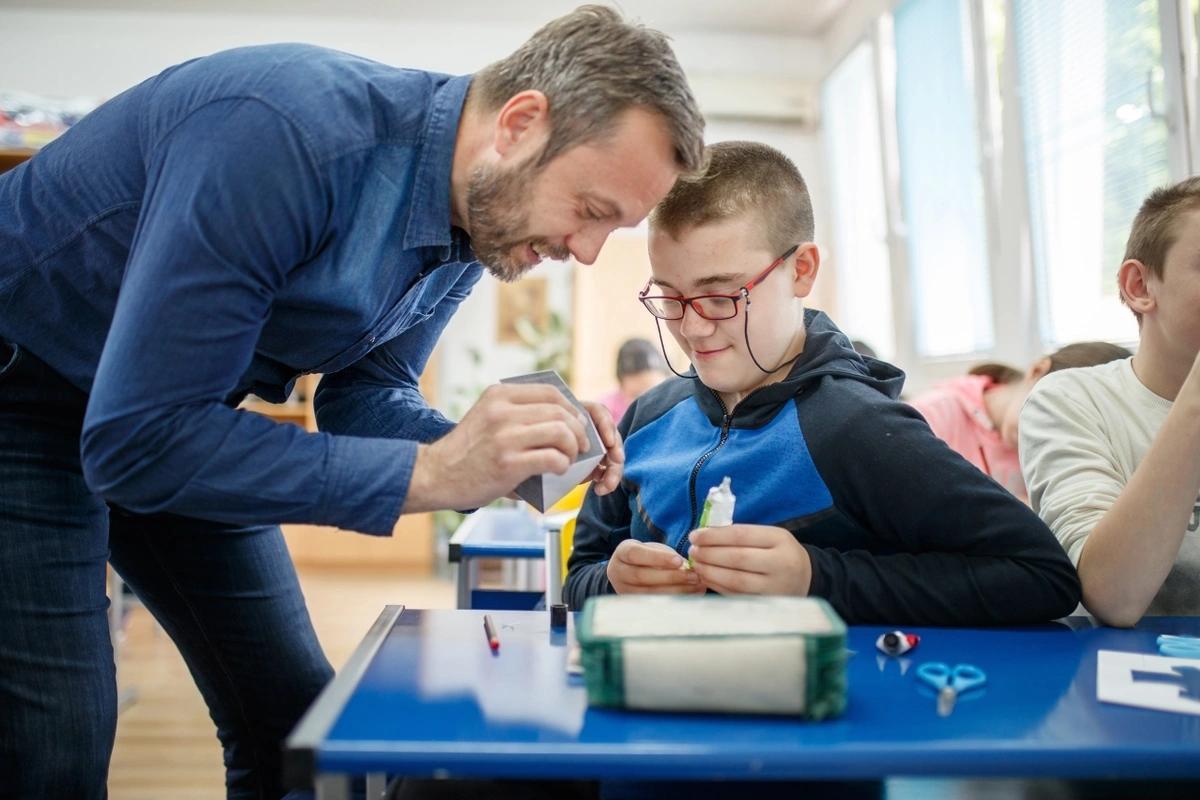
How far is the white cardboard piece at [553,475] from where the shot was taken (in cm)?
102

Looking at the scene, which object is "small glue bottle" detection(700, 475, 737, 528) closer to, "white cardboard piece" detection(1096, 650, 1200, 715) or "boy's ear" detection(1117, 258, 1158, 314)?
"white cardboard piece" detection(1096, 650, 1200, 715)

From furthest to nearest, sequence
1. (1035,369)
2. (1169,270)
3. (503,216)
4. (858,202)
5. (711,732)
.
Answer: (858,202), (1035,369), (1169,270), (503,216), (711,732)

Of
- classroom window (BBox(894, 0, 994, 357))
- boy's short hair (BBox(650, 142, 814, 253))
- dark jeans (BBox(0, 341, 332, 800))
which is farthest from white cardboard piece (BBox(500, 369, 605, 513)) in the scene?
classroom window (BBox(894, 0, 994, 357))

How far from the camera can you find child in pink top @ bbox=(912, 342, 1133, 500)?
102 inches

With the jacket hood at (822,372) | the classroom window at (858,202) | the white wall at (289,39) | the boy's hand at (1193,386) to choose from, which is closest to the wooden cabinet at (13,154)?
the jacket hood at (822,372)

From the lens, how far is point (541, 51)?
113cm

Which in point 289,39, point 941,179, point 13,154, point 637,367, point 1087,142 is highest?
point 289,39

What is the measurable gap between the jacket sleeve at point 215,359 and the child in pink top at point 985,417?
1923 mm

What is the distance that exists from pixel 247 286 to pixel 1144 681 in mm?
867

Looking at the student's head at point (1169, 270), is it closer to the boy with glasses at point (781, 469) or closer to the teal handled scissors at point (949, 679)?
the boy with glasses at point (781, 469)

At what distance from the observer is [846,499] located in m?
1.25

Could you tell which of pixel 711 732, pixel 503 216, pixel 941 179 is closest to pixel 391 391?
pixel 503 216

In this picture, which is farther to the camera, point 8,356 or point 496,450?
point 8,356

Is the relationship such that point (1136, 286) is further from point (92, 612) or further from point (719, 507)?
point (92, 612)
